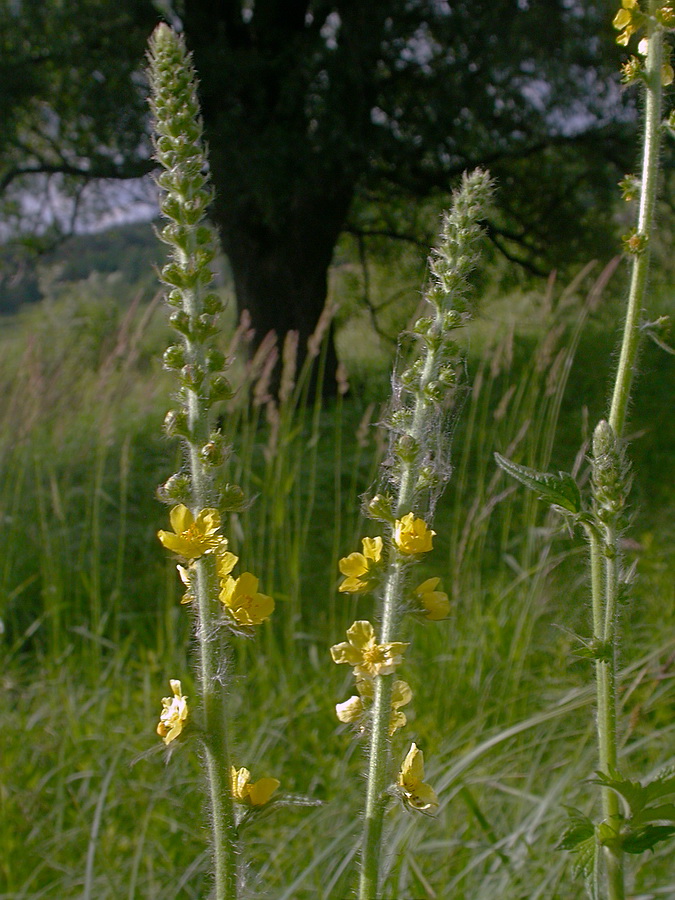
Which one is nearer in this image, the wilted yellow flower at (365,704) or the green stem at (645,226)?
the wilted yellow flower at (365,704)

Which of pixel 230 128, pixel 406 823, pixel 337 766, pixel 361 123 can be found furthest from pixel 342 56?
pixel 406 823

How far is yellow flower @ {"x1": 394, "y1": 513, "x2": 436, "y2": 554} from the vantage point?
75cm

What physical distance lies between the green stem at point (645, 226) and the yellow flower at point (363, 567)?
0.39 m

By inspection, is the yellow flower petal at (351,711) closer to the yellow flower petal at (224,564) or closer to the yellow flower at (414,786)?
the yellow flower at (414,786)

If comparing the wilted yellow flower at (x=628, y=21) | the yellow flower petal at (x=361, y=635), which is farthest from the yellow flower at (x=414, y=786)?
the wilted yellow flower at (x=628, y=21)

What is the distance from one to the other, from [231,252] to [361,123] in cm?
169

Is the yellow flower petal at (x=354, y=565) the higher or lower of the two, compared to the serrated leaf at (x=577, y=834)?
higher

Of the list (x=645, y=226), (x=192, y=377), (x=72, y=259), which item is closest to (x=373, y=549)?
(x=192, y=377)

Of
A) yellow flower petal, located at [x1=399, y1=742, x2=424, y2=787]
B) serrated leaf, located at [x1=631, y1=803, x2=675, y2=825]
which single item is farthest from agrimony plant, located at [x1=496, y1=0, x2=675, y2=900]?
yellow flower petal, located at [x1=399, y1=742, x2=424, y2=787]

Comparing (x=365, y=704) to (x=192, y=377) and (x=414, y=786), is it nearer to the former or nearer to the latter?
(x=414, y=786)

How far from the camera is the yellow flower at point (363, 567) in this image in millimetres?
802

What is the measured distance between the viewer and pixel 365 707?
0.85 m

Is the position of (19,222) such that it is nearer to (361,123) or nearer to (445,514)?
(361,123)

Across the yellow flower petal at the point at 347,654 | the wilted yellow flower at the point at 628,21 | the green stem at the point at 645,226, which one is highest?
the wilted yellow flower at the point at 628,21
